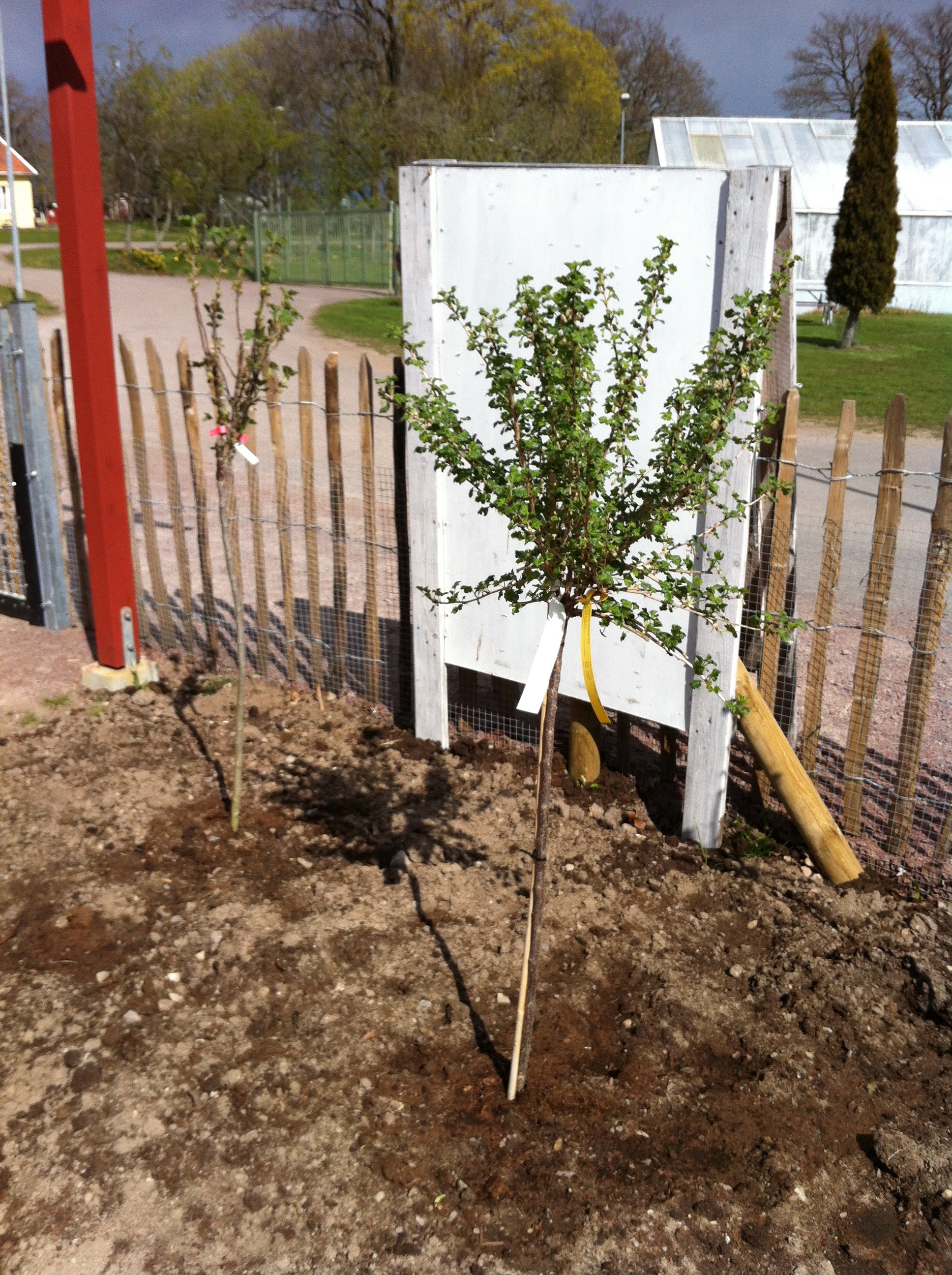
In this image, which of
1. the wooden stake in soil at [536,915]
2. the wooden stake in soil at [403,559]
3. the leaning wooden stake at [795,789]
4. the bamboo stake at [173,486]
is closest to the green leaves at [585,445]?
the wooden stake in soil at [536,915]

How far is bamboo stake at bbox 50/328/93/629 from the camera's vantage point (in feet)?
19.5

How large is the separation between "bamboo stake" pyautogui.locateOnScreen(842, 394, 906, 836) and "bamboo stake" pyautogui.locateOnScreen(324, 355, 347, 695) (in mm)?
2273

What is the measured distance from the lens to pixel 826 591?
4.01m

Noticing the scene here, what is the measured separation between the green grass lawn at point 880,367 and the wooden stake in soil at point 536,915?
9935 millimetres

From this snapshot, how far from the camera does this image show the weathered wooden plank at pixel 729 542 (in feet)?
11.6

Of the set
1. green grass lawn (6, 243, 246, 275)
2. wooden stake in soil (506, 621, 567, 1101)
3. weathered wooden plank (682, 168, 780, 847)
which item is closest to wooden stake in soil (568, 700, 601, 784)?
weathered wooden plank (682, 168, 780, 847)

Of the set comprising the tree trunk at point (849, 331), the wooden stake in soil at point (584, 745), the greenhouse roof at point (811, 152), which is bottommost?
the wooden stake in soil at point (584, 745)

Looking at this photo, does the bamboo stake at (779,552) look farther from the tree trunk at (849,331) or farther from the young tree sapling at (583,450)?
the tree trunk at (849,331)

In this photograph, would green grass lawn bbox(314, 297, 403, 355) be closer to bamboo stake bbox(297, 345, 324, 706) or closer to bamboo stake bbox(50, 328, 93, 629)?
bamboo stake bbox(50, 328, 93, 629)

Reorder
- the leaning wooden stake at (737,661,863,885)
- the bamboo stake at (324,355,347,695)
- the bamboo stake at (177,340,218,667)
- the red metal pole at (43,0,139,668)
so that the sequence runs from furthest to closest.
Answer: the bamboo stake at (177,340,218,667), the bamboo stake at (324,355,347,695), the red metal pole at (43,0,139,668), the leaning wooden stake at (737,661,863,885)

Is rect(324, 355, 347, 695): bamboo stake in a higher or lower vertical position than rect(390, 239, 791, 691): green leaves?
lower

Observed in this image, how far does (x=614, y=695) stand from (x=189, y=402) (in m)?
2.73

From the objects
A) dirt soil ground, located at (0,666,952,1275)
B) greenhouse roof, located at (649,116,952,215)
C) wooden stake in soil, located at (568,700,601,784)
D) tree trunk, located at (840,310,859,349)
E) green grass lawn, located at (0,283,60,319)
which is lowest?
dirt soil ground, located at (0,666,952,1275)

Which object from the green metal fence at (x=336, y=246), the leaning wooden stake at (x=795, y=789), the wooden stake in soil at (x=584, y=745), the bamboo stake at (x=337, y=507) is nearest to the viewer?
the leaning wooden stake at (x=795, y=789)
